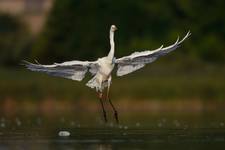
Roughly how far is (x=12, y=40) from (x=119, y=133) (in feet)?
103

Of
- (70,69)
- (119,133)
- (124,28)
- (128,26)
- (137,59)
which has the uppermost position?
(128,26)

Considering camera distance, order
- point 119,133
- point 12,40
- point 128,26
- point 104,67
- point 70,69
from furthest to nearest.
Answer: point 12,40
point 128,26
point 104,67
point 70,69
point 119,133

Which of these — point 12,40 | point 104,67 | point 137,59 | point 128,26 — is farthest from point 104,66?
point 12,40

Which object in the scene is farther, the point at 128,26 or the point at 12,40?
the point at 12,40

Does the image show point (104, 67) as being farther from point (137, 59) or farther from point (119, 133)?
point (119, 133)

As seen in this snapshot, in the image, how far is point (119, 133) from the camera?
2231 cm

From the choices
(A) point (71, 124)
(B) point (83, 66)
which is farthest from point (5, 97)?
(B) point (83, 66)

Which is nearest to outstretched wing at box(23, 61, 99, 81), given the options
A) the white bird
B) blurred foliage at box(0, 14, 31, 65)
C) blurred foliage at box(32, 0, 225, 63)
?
the white bird

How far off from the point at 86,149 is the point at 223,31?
29.8 m

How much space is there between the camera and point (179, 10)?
162 feet

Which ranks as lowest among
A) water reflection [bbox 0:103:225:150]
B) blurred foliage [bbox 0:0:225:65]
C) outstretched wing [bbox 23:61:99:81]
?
water reflection [bbox 0:103:225:150]

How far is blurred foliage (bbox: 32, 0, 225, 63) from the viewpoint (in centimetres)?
4781

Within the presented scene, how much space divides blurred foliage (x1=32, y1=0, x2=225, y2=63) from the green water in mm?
17128

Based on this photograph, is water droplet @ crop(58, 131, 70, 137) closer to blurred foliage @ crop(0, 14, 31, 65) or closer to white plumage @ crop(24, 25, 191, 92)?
white plumage @ crop(24, 25, 191, 92)
